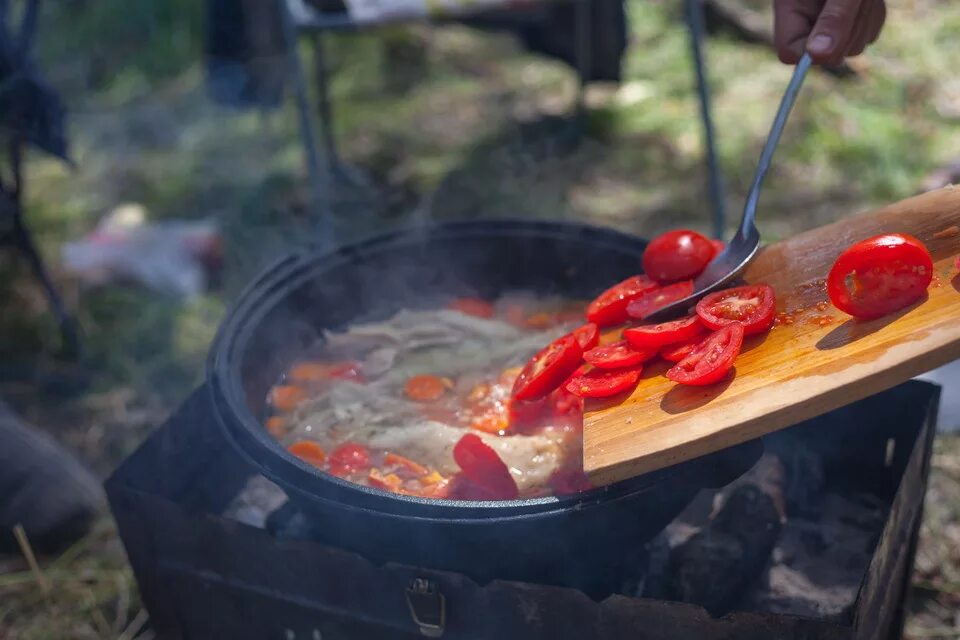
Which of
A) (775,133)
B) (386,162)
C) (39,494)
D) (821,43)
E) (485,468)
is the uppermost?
(821,43)

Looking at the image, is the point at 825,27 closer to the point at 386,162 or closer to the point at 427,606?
the point at 427,606

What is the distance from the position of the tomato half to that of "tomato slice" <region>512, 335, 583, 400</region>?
1.14 feet

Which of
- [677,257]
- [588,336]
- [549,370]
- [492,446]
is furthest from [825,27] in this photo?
[492,446]

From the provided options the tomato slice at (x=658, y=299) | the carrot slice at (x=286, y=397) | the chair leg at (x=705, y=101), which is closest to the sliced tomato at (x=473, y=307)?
the carrot slice at (x=286, y=397)

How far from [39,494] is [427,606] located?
2.19 meters

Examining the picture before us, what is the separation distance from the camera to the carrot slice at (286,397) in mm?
3047

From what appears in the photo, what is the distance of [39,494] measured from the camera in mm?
3797

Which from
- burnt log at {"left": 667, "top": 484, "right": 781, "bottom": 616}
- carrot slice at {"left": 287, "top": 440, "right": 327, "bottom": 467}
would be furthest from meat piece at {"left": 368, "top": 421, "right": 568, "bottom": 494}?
burnt log at {"left": 667, "top": 484, "right": 781, "bottom": 616}

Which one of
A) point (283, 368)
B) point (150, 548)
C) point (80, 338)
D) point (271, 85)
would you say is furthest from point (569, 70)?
point (150, 548)

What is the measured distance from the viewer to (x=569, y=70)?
25.3 feet

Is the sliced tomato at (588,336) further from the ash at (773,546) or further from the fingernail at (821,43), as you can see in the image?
the fingernail at (821,43)

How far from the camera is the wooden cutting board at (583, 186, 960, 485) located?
1963mm

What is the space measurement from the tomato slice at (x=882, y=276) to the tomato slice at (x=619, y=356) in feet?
1.57

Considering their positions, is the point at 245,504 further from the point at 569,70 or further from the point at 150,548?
the point at 569,70
